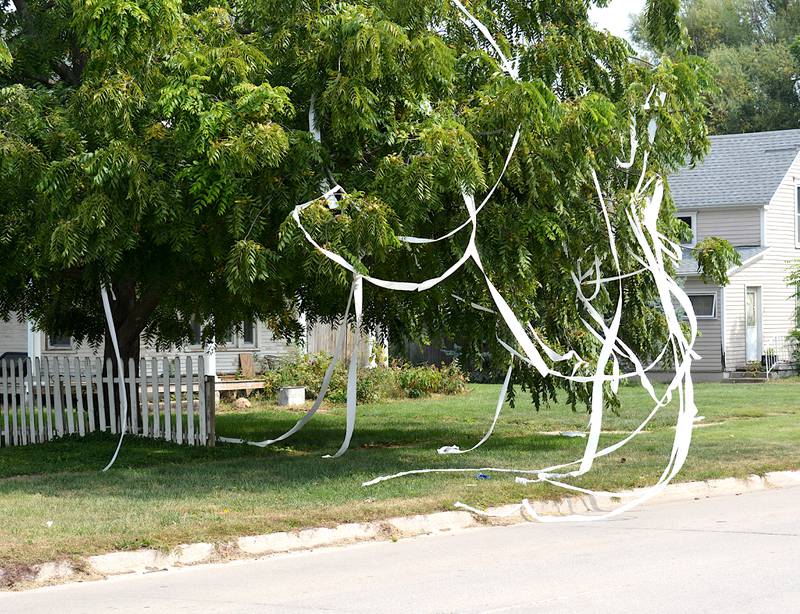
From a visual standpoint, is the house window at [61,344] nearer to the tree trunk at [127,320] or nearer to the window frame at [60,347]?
the window frame at [60,347]

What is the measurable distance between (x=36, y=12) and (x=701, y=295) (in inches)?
924

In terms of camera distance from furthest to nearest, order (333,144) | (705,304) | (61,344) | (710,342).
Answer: (705,304) → (710,342) → (61,344) → (333,144)

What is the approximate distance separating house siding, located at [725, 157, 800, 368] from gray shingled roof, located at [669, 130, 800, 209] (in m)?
0.43

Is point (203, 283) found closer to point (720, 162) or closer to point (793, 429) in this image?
point (793, 429)

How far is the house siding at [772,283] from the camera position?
3409cm

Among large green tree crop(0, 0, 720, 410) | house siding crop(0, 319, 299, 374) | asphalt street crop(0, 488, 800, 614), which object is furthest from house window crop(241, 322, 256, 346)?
asphalt street crop(0, 488, 800, 614)

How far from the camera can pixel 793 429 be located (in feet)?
58.6

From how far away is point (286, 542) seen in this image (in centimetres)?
940

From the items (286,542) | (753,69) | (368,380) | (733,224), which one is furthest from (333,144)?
(753,69)

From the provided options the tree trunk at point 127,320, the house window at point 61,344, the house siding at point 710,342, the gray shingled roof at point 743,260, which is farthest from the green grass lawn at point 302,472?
the house siding at point 710,342

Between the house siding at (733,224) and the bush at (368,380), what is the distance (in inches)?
446

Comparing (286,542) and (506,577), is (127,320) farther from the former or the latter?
(506,577)

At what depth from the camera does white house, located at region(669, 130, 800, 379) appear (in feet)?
112

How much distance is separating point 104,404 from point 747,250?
23191mm
